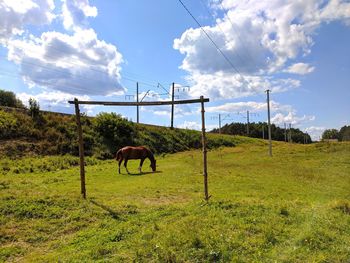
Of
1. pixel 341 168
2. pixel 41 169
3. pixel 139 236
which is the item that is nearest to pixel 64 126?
pixel 41 169

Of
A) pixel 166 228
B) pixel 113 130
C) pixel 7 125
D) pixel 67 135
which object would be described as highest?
pixel 7 125

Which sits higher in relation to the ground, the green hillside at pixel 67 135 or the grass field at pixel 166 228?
the green hillside at pixel 67 135

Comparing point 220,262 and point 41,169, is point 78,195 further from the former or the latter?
point 41,169

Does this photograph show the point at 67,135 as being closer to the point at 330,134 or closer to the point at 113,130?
the point at 113,130

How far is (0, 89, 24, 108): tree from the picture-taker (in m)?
38.3

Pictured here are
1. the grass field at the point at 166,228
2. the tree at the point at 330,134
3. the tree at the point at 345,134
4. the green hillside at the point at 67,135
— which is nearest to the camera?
the grass field at the point at 166,228

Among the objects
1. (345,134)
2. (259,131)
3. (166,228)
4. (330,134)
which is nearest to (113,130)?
(166,228)

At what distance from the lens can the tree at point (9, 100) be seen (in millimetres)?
38294

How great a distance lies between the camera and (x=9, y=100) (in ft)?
128

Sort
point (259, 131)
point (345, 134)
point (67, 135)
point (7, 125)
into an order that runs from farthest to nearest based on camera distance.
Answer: point (259, 131)
point (345, 134)
point (67, 135)
point (7, 125)

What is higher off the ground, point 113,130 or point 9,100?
point 9,100

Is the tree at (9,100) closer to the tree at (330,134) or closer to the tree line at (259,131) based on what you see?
the tree line at (259,131)

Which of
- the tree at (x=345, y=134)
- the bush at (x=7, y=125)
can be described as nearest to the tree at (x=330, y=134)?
the tree at (x=345, y=134)

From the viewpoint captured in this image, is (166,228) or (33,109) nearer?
(166,228)
